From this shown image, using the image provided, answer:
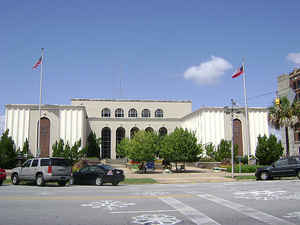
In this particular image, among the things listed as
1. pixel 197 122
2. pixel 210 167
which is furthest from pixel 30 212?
pixel 197 122

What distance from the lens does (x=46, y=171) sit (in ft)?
61.1

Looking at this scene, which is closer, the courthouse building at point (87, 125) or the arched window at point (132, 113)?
the courthouse building at point (87, 125)

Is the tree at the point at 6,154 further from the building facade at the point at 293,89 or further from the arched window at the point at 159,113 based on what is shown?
the building facade at the point at 293,89

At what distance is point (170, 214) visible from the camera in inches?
356

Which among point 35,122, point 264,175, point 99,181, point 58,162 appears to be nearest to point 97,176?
point 99,181

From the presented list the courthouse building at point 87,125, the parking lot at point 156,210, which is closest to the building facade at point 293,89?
the courthouse building at point 87,125

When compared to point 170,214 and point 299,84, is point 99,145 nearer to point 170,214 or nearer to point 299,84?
point 299,84

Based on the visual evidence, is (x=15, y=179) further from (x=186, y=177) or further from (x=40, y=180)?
(x=186, y=177)

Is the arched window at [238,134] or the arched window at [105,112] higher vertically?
the arched window at [105,112]

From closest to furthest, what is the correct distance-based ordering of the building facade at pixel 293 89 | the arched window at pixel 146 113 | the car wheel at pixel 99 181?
the car wheel at pixel 99 181, the building facade at pixel 293 89, the arched window at pixel 146 113

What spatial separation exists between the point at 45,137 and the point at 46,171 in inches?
1201

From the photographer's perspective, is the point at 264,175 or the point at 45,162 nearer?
the point at 45,162

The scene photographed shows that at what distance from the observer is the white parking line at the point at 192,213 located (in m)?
7.92

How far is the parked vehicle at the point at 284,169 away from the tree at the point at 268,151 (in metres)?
14.4
